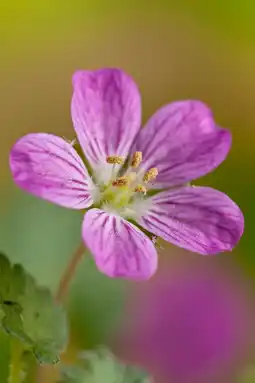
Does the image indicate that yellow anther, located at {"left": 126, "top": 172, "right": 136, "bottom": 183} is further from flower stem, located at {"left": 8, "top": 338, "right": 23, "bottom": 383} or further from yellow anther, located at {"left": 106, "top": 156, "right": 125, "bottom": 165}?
flower stem, located at {"left": 8, "top": 338, "right": 23, "bottom": 383}

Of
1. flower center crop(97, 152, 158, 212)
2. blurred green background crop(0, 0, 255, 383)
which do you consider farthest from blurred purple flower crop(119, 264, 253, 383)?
flower center crop(97, 152, 158, 212)

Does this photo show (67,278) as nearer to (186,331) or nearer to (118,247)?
(118,247)

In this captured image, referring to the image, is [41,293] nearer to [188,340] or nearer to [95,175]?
[95,175]

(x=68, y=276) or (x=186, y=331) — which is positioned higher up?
(x=68, y=276)

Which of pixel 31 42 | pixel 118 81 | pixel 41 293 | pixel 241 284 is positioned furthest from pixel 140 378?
pixel 31 42

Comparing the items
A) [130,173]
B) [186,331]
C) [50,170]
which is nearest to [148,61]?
[186,331]

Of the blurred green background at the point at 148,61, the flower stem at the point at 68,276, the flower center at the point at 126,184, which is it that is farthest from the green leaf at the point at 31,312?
the blurred green background at the point at 148,61

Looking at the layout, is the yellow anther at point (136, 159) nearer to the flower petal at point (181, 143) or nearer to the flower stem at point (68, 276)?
the flower petal at point (181, 143)
